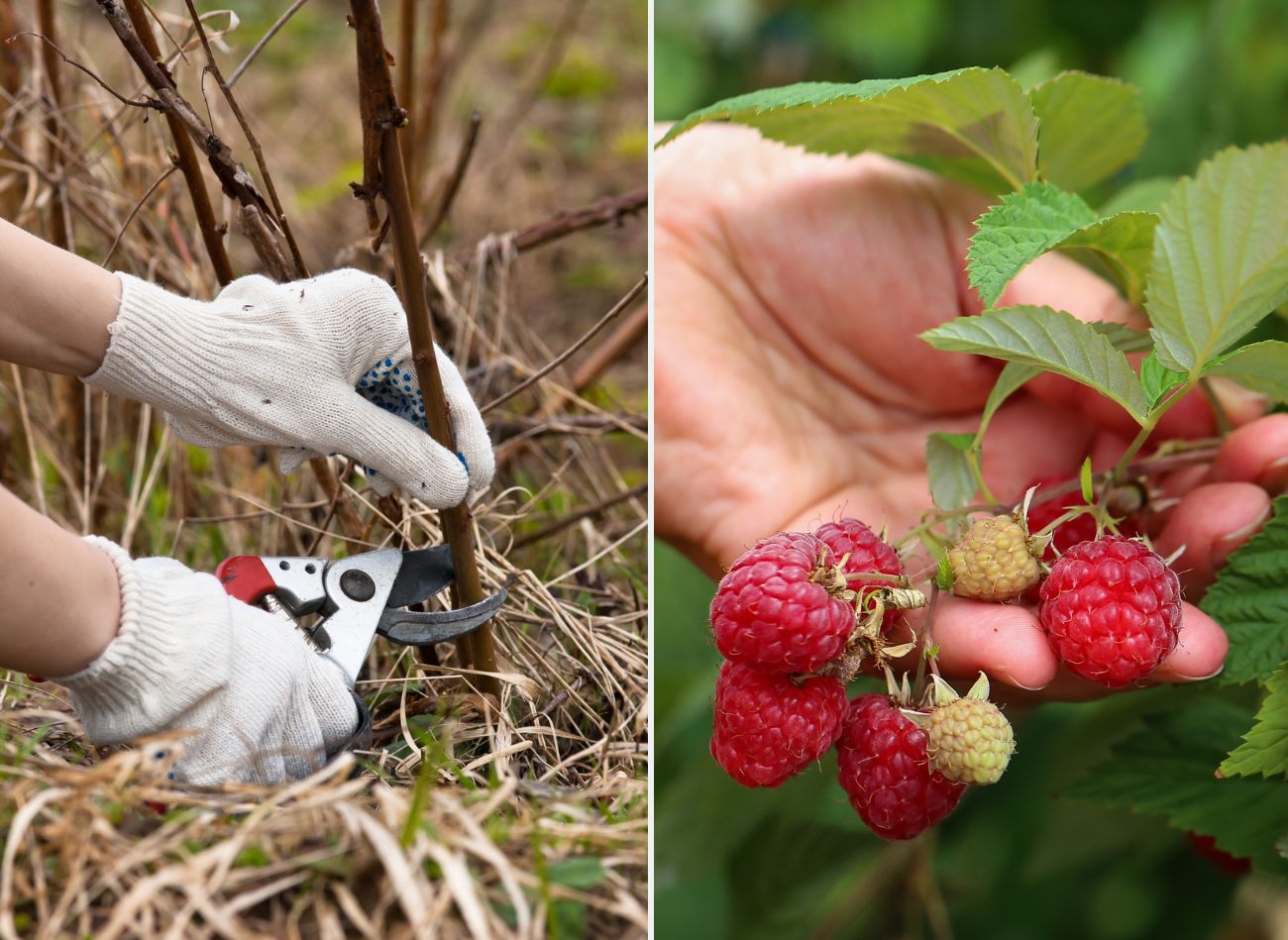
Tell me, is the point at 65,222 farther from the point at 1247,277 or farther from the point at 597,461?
the point at 1247,277

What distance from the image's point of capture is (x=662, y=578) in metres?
1.61

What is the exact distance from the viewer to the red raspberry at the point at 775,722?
87 centimetres

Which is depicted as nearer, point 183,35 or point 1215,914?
point 1215,914

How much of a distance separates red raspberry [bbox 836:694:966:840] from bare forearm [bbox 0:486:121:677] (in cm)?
57

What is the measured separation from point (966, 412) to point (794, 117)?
1.62 ft

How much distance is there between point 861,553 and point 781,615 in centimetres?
11

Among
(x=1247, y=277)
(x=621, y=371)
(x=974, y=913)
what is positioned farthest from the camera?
(x=621, y=371)

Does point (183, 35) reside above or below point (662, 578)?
above

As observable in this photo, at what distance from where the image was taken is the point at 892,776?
2.87 ft

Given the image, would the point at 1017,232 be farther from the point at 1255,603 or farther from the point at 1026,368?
the point at 1255,603

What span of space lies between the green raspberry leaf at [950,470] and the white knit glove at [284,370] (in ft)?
1.37

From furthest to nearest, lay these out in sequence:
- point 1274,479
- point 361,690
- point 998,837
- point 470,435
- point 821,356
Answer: point 998,837 < point 821,356 < point 361,690 < point 470,435 < point 1274,479

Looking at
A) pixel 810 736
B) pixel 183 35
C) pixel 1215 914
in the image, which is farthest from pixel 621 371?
pixel 810 736

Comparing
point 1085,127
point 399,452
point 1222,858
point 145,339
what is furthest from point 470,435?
point 1222,858
